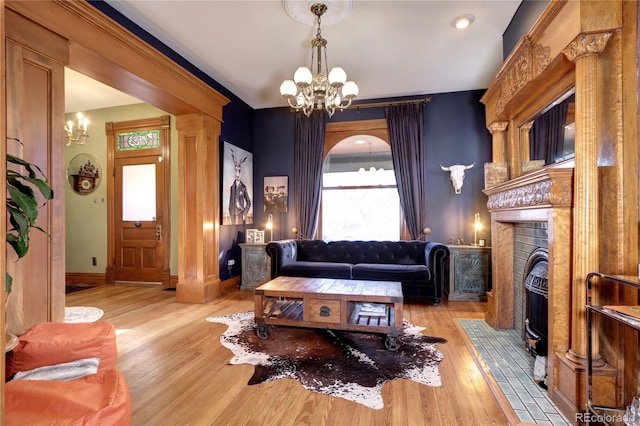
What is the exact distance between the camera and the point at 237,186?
17.0 ft

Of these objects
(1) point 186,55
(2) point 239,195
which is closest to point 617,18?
(1) point 186,55

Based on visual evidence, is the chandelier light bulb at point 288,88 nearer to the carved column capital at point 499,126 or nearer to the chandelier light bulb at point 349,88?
the chandelier light bulb at point 349,88

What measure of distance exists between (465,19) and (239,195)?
3.87m

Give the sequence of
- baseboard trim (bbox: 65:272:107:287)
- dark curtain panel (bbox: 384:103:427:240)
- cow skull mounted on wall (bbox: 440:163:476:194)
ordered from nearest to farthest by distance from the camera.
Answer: cow skull mounted on wall (bbox: 440:163:476:194) < dark curtain panel (bbox: 384:103:427:240) < baseboard trim (bbox: 65:272:107:287)

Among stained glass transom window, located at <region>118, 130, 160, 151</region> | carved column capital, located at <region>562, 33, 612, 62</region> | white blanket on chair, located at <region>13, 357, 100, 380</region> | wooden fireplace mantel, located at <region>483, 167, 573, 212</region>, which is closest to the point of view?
white blanket on chair, located at <region>13, 357, 100, 380</region>

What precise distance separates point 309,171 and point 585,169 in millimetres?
3974

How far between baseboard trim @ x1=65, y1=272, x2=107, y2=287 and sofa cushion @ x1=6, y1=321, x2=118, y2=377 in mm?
4825

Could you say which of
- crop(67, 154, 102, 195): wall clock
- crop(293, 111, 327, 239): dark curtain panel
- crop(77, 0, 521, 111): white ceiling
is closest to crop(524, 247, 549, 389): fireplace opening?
crop(77, 0, 521, 111): white ceiling

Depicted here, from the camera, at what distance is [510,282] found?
10.4 feet

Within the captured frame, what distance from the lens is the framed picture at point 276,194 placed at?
553cm

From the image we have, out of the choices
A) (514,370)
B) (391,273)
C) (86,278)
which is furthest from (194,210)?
(514,370)

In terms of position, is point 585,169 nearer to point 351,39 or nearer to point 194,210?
point 351,39

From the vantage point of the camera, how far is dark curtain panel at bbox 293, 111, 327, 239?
5.32 meters

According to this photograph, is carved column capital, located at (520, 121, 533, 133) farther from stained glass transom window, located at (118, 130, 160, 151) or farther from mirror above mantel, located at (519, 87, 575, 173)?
stained glass transom window, located at (118, 130, 160, 151)
